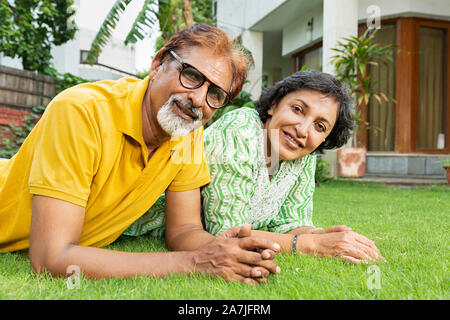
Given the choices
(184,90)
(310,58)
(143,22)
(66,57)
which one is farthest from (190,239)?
(66,57)

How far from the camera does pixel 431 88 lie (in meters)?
8.55

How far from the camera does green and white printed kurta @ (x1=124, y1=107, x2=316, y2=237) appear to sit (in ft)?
7.14

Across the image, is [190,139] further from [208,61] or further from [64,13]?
[64,13]

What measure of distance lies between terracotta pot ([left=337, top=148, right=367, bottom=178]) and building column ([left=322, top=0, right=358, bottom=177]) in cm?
35

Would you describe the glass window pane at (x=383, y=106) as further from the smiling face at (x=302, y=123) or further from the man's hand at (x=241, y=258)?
the man's hand at (x=241, y=258)

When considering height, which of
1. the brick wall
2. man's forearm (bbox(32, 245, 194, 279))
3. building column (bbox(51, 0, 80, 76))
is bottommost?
man's forearm (bbox(32, 245, 194, 279))

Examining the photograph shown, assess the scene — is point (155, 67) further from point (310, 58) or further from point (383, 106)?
point (310, 58)

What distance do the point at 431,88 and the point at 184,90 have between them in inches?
319

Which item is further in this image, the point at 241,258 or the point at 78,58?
the point at 78,58

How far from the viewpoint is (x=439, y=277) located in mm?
1665

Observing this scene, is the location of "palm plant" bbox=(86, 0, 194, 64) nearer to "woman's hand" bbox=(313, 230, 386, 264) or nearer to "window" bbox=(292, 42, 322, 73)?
"window" bbox=(292, 42, 322, 73)

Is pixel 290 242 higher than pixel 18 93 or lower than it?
lower
